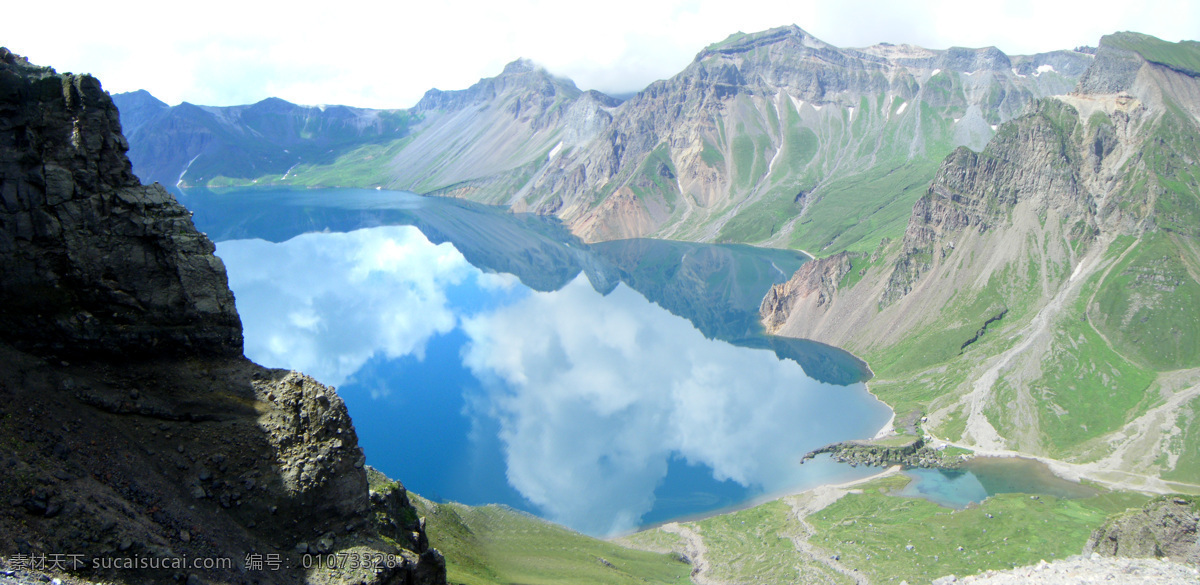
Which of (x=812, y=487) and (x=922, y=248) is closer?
(x=812, y=487)

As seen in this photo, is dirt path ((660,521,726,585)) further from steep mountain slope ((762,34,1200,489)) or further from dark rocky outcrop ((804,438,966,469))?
steep mountain slope ((762,34,1200,489))

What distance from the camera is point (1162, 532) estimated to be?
145 ft

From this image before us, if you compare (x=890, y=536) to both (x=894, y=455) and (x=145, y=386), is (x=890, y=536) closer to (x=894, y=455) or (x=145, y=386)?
(x=894, y=455)

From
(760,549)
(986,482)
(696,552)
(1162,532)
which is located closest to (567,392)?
(696,552)

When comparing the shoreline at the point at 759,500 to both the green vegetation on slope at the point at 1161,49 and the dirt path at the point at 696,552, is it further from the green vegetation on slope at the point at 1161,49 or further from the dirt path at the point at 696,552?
the green vegetation on slope at the point at 1161,49

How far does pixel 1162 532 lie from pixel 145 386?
61.4 metres

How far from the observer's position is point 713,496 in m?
85.4

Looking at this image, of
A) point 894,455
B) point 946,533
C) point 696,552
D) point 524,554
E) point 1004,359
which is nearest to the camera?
point 524,554

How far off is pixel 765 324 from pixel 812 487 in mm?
80238

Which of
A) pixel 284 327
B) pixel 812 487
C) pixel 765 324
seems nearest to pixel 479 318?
pixel 284 327

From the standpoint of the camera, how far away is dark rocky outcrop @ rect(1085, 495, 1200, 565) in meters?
42.5

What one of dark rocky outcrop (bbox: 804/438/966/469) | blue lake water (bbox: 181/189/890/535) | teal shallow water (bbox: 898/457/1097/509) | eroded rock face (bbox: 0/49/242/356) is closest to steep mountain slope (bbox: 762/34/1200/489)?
teal shallow water (bbox: 898/457/1097/509)

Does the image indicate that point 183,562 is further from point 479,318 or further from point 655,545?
point 479,318

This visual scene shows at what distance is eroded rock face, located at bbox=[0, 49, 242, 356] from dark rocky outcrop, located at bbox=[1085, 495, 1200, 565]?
5856 cm
